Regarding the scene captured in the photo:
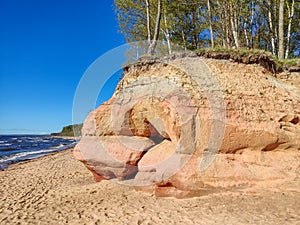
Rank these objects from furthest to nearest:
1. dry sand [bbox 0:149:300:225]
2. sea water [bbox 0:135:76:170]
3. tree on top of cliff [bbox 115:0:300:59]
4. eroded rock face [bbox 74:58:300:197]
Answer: sea water [bbox 0:135:76:170] < tree on top of cliff [bbox 115:0:300:59] < eroded rock face [bbox 74:58:300:197] < dry sand [bbox 0:149:300:225]

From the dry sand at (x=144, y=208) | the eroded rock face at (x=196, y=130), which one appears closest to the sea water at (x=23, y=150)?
the dry sand at (x=144, y=208)

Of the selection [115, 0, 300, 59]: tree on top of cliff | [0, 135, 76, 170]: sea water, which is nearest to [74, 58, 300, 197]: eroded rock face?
[115, 0, 300, 59]: tree on top of cliff

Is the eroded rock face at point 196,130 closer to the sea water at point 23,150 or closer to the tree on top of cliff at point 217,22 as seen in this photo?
the tree on top of cliff at point 217,22

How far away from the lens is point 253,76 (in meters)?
7.60

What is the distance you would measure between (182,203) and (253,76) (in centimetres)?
445

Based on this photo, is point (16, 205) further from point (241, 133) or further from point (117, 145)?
point (241, 133)

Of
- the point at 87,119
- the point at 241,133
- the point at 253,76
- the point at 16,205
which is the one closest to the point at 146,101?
the point at 87,119

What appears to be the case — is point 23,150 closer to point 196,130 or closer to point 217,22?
point 217,22

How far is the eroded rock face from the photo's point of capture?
6285 millimetres

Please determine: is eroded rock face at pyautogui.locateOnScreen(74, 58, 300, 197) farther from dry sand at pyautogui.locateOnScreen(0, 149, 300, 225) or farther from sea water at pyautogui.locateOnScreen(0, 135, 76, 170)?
sea water at pyautogui.locateOnScreen(0, 135, 76, 170)

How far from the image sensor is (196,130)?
652 centimetres

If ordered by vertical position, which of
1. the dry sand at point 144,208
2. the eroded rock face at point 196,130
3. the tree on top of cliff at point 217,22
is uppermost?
the tree on top of cliff at point 217,22

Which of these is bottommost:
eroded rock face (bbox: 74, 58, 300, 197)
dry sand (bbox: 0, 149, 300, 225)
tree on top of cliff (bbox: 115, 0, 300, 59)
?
dry sand (bbox: 0, 149, 300, 225)

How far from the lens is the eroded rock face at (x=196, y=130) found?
6285mm
